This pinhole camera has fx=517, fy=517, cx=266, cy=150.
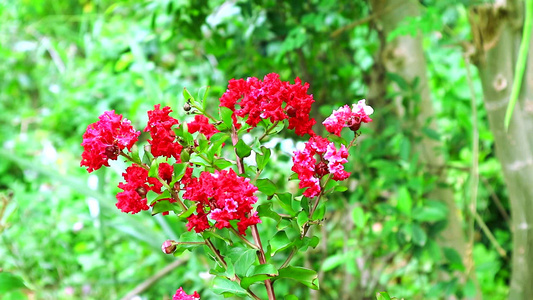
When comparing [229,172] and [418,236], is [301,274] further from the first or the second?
[418,236]

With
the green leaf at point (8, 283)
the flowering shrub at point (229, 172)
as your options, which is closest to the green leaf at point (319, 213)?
the flowering shrub at point (229, 172)

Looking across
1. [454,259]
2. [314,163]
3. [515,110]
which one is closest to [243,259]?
[314,163]

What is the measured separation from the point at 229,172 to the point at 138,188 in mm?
83

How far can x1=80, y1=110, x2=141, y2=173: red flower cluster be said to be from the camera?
43 centimetres

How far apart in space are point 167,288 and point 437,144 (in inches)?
32.1

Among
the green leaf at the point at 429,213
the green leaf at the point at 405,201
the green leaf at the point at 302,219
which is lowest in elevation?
the green leaf at the point at 429,213

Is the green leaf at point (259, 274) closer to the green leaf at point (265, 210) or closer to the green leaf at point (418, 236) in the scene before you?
the green leaf at point (265, 210)

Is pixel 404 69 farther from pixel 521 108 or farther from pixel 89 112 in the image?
pixel 89 112

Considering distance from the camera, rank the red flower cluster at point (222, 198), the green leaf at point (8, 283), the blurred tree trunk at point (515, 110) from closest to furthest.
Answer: the red flower cluster at point (222, 198), the green leaf at point (8, 283), the blurred tree trunk at point (515, 110)

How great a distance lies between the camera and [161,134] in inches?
17.6

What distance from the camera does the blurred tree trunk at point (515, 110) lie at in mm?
777

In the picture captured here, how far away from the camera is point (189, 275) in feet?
3.94

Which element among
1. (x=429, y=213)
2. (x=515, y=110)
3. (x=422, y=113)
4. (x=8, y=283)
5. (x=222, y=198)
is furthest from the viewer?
(x=422, y=113)

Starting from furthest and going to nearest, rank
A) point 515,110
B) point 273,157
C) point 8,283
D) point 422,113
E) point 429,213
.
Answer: point 273,157, point 422,113, point 429,213, point 515,110, point 8,283
